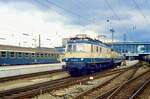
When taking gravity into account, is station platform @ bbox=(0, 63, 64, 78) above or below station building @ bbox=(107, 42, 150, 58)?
below

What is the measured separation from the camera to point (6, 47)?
33844mm

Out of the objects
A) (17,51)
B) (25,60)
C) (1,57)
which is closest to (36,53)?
(25,60)

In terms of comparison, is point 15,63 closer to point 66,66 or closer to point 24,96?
point 66,66

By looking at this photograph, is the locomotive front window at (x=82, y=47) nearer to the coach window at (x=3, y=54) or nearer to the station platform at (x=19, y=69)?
the station platform at (x=19, y=69)

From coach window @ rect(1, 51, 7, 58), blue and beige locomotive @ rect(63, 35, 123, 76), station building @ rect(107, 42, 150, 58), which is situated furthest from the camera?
station building @ rect(107, 42, 150, 58)

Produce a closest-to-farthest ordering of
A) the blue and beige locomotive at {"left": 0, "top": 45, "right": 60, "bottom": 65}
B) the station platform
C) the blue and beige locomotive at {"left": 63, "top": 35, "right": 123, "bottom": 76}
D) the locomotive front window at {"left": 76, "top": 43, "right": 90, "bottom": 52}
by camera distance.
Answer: the blue and beige locomotive at {"left": 63, "top": 35, "right": 123, "bottom": 76} → the locomotive front window at {"left": 76, "top": 43, "right": 90, "bottom": 52} → the station platform → the blue and beige locomotive at {"left": 0, "top": 45, "right": 60, "bottom": 65}

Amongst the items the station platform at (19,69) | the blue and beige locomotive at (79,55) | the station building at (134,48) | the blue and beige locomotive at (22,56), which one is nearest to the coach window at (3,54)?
the blue and beige locomotive at (22,56)

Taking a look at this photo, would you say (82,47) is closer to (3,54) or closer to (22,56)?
(3,54)

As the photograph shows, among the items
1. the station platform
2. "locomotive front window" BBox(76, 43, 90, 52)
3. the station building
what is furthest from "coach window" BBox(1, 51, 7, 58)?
the station building

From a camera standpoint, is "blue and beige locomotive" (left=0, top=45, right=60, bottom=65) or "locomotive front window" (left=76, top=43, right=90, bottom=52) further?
"blue and beige locomotive" (left=0, top=45, right=60, bottom=65)

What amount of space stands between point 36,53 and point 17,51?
5.96 meters

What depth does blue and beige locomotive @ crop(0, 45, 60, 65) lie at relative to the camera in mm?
33150

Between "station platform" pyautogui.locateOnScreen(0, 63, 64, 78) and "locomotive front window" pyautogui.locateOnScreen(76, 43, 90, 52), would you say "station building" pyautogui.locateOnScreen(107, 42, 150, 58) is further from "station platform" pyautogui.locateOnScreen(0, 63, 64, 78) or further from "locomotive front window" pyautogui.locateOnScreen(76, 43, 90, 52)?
"locomotive front window" pyautogui.locateOnScreen(76, 43, 90, 52)

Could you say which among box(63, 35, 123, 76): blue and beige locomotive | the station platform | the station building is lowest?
the station platform
